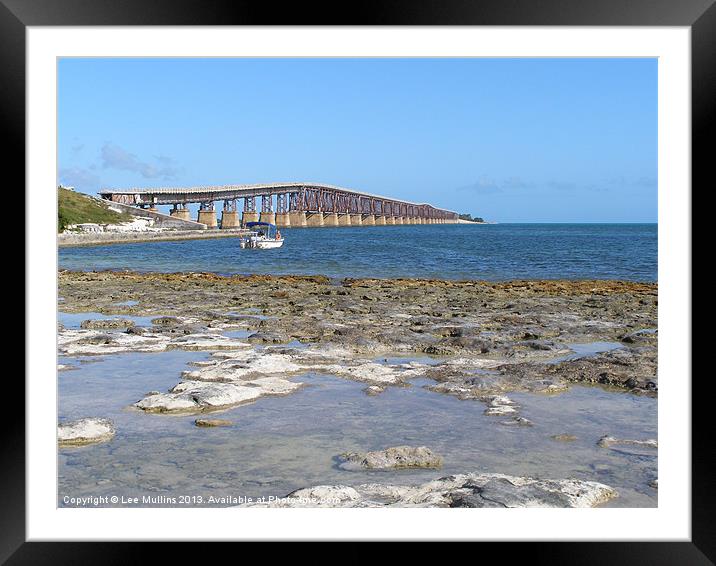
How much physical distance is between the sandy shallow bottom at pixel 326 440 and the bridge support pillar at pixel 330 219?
128882 mm

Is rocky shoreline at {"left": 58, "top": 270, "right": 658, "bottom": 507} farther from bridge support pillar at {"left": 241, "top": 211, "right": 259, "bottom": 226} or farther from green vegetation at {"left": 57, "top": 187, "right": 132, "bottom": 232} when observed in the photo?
bridge support pillar at {"left": 241, "top": 211, "right": 259, "bottom": 226}

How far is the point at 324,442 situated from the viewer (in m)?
6.27

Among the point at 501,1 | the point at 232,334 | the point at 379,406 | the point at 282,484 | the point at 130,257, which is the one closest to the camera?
the point at 501,1

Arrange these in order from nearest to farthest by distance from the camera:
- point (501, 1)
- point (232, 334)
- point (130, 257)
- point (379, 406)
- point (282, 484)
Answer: point (501, 1) → point (282, 484) → point (379, 406) → point (232, 334) → point (130, 257)

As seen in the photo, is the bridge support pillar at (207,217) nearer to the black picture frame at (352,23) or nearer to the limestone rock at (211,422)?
the limestone rock at (211,422)

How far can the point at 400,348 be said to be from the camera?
37.2 ft

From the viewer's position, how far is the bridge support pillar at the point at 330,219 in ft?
449

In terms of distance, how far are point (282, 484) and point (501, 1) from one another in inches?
143
